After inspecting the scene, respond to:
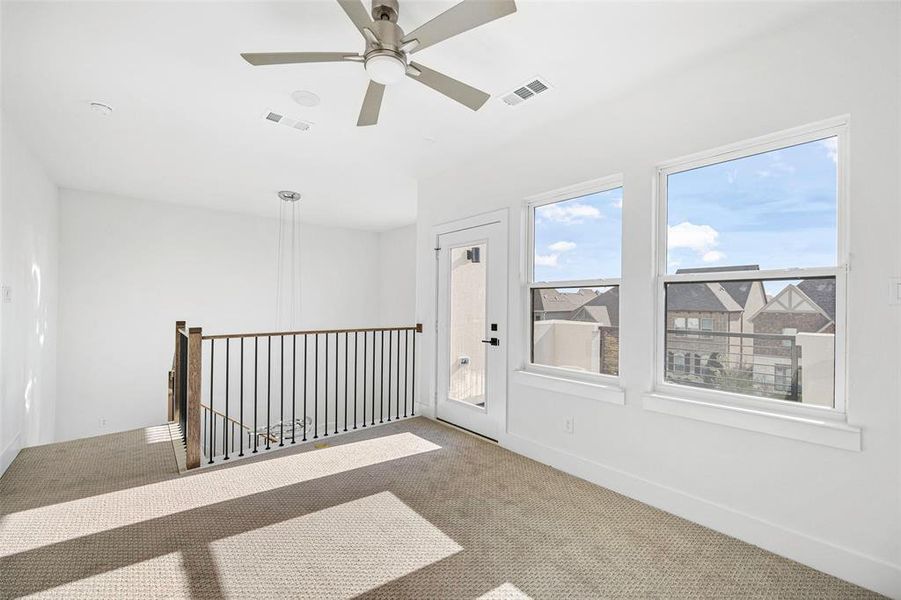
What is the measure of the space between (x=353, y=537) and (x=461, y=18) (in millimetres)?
2495

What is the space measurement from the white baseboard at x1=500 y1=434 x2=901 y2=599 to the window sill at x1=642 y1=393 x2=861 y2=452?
46 centimetres

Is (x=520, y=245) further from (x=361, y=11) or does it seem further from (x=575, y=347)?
(x=361, y=11)

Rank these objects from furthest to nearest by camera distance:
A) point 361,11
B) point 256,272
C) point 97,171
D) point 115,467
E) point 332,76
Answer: point 256,272 < point 97,171 < point 115,467 < point 332,76 < point 361,11

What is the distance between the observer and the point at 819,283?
206 centimetres

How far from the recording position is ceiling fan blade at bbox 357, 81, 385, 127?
84.3 inches

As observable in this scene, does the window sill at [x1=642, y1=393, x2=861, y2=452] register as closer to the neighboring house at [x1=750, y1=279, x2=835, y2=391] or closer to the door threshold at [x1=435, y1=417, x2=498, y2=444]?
the neighboring house at [x1=750, y1=279, x2=835, y2=391]

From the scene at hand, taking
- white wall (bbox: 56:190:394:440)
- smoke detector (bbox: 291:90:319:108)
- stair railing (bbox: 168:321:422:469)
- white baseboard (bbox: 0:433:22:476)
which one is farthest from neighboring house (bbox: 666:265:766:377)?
white wall (bbox: 56:190:394:440)

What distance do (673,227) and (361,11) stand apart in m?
2.13

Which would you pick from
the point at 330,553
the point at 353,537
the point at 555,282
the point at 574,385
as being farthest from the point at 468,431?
the point at 330,553

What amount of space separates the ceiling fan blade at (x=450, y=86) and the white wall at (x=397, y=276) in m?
4.99

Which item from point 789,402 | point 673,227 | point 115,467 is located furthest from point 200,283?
point 789,402

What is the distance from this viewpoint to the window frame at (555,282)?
2.94 meters

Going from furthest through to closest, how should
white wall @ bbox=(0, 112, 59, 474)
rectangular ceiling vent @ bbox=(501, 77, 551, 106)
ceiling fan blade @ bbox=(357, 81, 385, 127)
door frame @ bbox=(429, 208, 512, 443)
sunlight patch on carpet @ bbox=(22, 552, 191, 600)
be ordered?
door frame @ bbox=(429, 208, 512, 443) → white wall @ bbox=(0, 112, 59, 474) → rectangular ceiling vent @ bbox=(501, 77, 551, 106) → ceiling fan blade @ bbox=(357, 81, 385, 127) → sunlight patch on carpet @ bbox=(22, 552, 191, 600)

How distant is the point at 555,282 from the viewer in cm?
331
